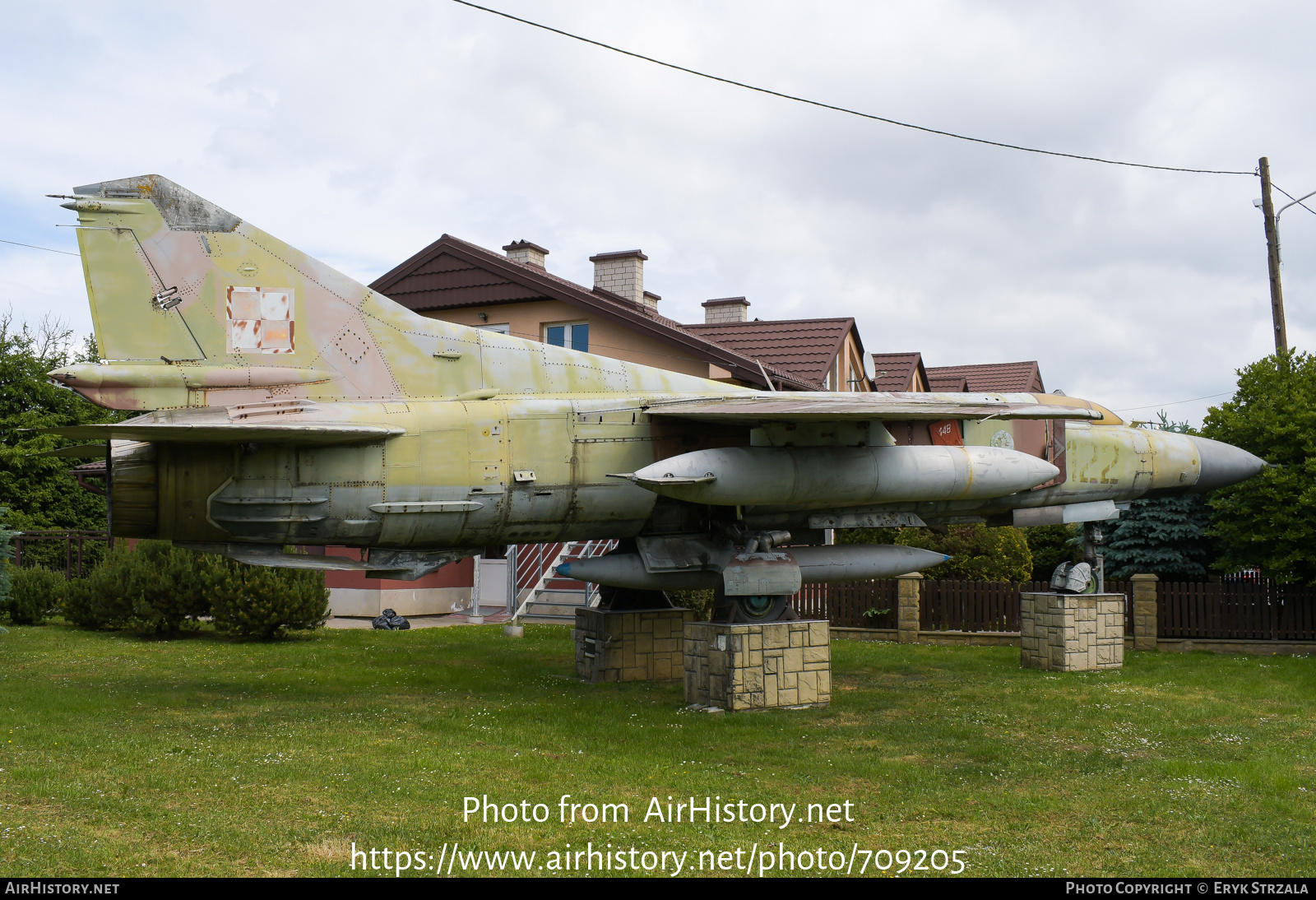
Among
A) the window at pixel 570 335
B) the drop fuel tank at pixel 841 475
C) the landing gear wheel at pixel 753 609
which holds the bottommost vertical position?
the landing gear wheel at pixel 753 609

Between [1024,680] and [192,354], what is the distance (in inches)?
490

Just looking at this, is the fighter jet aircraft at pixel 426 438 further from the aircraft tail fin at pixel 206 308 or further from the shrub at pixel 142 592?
the shrub at pixel 142 592

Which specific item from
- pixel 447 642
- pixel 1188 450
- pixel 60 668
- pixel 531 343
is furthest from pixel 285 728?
pixel 1188 450

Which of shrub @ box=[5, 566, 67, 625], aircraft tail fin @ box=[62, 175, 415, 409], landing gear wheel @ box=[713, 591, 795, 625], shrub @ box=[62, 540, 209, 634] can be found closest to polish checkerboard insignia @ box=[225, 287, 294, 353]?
aircraft tail fin @ box=[62, 175, 415, 409]

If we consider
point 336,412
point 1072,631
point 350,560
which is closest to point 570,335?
point 336,412

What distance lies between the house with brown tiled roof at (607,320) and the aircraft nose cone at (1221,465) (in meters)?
8.65

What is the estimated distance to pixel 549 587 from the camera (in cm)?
2297

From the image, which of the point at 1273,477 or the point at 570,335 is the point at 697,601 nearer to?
the point at 570,335

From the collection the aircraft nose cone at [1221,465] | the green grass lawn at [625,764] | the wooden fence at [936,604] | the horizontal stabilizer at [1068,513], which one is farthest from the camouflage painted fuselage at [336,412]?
the wooden fence at [936,604]

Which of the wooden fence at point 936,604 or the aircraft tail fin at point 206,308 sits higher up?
the aircraft tail fin at point 206,308

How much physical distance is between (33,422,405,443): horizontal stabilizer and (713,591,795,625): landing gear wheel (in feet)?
15.7

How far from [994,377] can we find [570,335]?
26667 millimetres

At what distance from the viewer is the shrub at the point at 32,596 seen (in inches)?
853

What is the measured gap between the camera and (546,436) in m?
11.8
